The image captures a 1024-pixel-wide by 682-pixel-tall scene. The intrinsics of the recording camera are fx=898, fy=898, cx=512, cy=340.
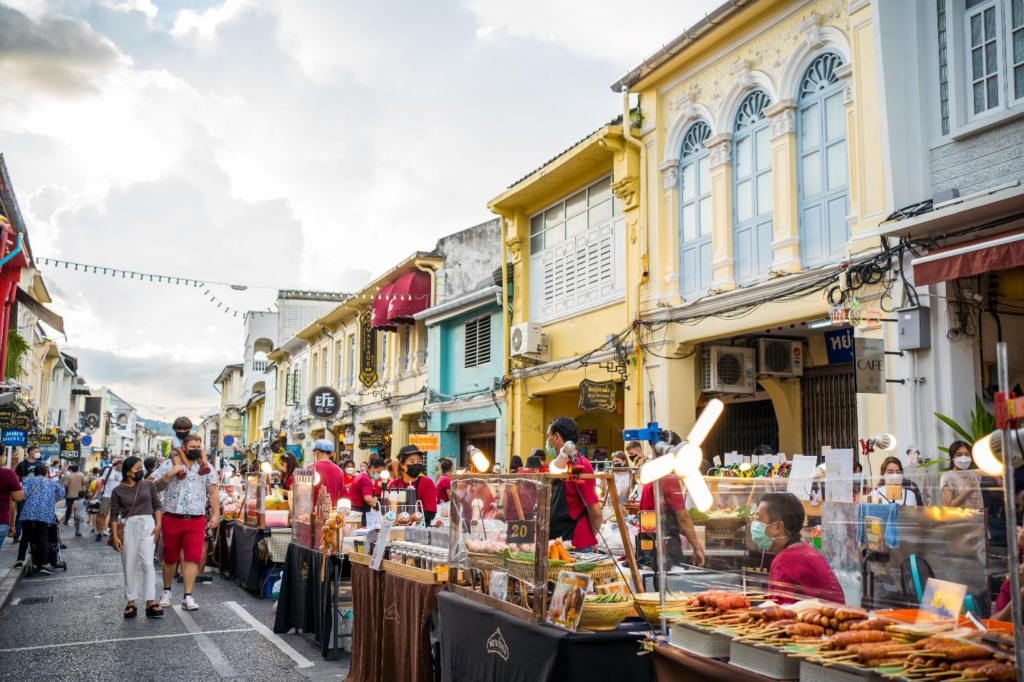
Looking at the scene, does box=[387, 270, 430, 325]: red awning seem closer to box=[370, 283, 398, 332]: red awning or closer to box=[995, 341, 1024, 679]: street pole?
box=[370, 283, 398, 332]: red awning

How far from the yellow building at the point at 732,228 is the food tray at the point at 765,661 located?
6.82m

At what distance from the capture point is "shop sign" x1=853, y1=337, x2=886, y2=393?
32.0 ft

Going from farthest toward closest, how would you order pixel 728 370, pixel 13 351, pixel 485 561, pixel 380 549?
pixel 13 351 → pixel 728 370 → pixel 380 549 → pixel 485 561

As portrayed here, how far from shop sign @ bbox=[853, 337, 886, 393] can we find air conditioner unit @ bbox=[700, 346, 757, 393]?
3.55 metres

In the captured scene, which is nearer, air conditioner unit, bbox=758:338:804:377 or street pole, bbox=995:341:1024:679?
street pole, bbox=995:341:1024:679

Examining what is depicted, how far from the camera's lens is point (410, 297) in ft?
76.0

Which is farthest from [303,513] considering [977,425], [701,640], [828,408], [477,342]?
[477,342]

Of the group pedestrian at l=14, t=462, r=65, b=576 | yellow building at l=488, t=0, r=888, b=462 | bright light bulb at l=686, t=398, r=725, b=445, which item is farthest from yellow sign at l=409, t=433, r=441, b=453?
bright light bulb at l=686, t=398, r=725, b=445

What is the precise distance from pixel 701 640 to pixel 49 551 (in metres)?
12.9

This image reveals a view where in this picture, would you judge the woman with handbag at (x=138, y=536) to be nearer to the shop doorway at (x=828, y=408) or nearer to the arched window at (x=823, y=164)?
the arched window at (x=823, y=164)

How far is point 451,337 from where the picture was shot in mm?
22203

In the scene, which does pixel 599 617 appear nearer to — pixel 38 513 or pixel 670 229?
pixel 670 229

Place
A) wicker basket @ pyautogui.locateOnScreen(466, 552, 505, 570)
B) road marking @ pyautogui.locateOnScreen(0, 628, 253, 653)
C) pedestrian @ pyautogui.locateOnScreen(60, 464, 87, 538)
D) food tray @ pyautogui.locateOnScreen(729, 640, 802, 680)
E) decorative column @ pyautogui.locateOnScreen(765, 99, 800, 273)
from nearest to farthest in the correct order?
food tray @ pyautogui.locateOnScreen(729, 640, 802, 680) → wicker basket @ pyautogui.locateOnScreen(466, 552, 505, 570) → road marking @ pyautogui.locateOnScreen(0, 628, 253, 653) → decorative column @ pyautogui.locateOnScreen(765, 99, 800, 273) → pedestrian @ pyautogui.locateOnScreen(60, 464, 87, 538)

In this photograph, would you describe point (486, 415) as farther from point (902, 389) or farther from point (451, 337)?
point (902, 389)
